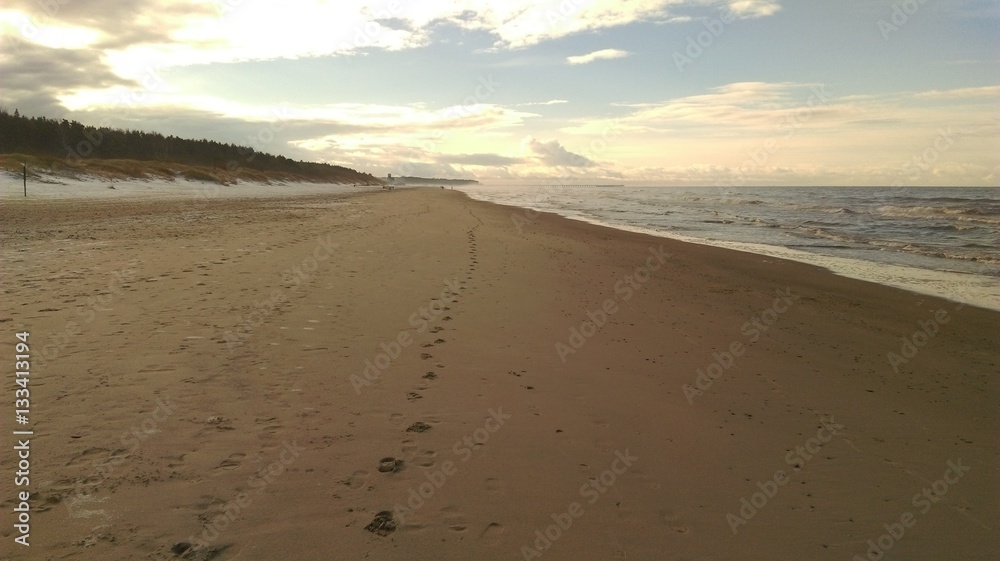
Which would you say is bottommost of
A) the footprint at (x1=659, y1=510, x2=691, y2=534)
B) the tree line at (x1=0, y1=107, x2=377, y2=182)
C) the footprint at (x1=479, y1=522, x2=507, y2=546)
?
the footprint at (x1=479, y1=522, x2=507, y2=546)

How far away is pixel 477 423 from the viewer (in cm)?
470

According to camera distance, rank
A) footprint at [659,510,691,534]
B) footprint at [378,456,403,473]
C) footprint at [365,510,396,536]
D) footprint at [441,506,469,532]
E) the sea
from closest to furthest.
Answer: footprint at [365,510,396,536] < footprint at [441,506,469,532] < footprint at [659,510,691,534] < footprint at [378,456,403,473] < the sea

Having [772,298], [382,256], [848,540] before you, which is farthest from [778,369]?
[382,256]

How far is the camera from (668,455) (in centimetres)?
438

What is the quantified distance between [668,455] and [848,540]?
1308 millimetres

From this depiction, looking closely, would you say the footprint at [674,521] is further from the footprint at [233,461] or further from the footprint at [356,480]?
the footprint at [233,461]

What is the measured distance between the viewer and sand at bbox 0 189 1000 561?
129 inches

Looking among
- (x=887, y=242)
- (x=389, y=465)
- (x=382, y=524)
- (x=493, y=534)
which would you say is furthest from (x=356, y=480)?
(x=887, y=242)

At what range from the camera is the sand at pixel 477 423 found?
3.28 m

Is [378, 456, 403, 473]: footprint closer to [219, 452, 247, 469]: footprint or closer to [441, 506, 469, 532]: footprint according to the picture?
[441, 506, 469, 532]: footprint

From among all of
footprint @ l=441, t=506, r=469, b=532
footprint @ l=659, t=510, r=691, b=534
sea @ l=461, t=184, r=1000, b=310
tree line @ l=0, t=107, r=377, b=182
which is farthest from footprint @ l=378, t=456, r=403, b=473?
tree line @ l=0, t=107, r=377, b=182

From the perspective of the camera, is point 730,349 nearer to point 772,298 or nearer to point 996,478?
point 996,478

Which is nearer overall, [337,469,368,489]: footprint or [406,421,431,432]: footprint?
[337,469,368,489]: footprint

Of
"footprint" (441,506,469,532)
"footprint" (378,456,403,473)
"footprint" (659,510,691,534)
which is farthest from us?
"footprint" (378,456,403,473)
